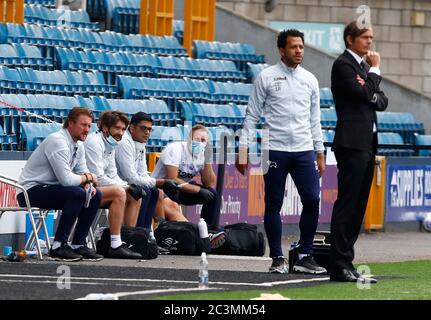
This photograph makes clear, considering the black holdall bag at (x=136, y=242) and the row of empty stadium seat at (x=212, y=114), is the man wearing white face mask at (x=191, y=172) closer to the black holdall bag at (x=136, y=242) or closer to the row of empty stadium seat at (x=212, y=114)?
the black holdall bag at (x=136, y=242)

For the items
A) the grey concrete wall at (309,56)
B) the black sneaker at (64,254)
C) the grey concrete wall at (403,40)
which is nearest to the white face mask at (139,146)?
the black sneaker at (64,254)

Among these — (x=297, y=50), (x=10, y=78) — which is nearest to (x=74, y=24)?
(x=10, y=78)

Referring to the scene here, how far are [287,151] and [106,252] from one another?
2.75 m

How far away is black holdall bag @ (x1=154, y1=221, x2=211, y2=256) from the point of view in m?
15.9

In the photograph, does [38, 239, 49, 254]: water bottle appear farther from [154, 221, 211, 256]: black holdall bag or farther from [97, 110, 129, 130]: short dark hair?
[154, 221, 211, 256]: black holdall bag

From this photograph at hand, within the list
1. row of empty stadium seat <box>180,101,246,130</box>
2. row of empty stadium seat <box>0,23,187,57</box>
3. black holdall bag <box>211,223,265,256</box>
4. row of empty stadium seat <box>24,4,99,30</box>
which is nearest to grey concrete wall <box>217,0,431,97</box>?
row of empty stadium seat <box>0,23,187,57</box>

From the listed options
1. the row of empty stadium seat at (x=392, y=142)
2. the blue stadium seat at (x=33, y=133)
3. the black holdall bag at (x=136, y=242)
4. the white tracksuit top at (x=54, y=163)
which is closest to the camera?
the white tracksuit top at (x=54, y=163)

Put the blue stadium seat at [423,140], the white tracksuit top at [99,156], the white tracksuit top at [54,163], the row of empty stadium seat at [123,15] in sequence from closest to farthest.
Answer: the white tracksuit top at [54,163], the white tracksuit top at [99,156], the row of empty stadium seat at [123,15], the blue stadium seat at [423,140]

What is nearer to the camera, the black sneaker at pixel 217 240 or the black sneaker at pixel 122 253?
the black sneaker at pixel 122 253

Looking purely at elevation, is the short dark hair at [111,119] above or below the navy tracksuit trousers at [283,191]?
above

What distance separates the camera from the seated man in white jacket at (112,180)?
1473 centimetres

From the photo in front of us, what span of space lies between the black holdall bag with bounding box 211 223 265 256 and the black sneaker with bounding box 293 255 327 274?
300cm

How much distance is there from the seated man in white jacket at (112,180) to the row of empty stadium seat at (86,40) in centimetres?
579
